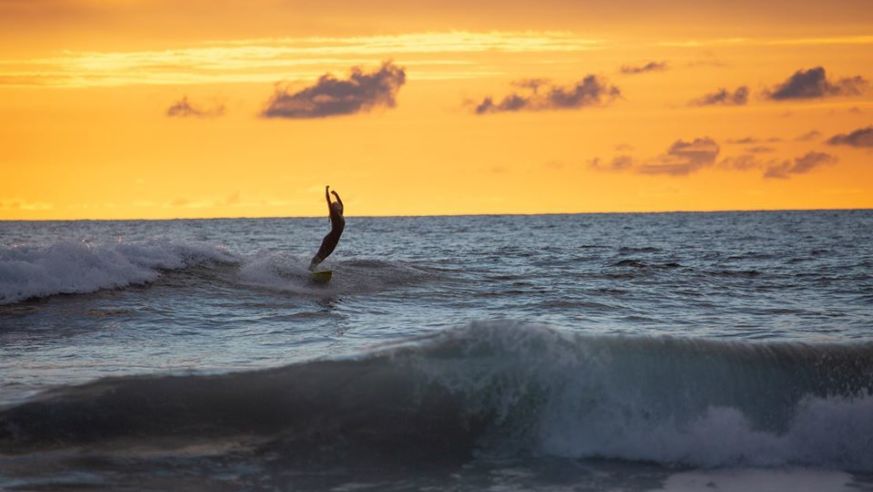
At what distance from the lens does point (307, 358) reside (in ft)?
38.6

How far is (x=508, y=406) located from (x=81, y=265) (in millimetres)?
12552

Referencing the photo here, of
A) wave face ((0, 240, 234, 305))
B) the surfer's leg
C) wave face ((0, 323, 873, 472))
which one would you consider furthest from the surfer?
wave face ((0, 323, 873, 472))

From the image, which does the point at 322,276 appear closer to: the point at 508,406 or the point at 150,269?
the point at 150,269

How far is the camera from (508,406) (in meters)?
9.80

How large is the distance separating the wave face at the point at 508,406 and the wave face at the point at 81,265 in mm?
8328

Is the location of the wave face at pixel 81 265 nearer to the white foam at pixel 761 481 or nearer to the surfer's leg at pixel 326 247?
the surfer's leg at pixel 326 247

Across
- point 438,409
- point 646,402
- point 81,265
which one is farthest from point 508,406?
point 81,265

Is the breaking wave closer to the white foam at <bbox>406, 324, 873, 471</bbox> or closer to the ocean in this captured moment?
the ocean

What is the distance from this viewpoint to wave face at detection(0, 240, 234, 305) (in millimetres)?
17578

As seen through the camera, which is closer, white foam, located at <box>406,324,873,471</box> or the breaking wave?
white foam, located at <box>406,324,873,471</box>

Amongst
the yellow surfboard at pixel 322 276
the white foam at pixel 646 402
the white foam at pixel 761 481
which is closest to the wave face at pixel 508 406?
the white foam at pixel 646 402

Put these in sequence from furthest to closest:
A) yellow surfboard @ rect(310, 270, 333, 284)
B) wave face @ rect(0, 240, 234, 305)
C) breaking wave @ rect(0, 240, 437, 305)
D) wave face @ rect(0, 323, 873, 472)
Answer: yellow surfboard @ rect(310, 270, 333, 284)
breaking wave @ rect(0, 240, 437, 305)
wave face @ rect(0, 240, 234, 305)
wave face @ rect(0, 323, 873, 472)

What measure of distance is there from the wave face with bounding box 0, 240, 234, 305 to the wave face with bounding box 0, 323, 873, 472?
328 inches

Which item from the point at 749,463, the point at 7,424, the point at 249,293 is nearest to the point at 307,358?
the point at 7,424
